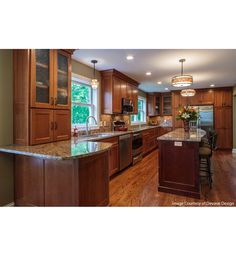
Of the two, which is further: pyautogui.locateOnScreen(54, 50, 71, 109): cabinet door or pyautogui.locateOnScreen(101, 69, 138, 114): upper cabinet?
pyautogui.locateOnScreen(101, 69, 138, 114): upper cabinet

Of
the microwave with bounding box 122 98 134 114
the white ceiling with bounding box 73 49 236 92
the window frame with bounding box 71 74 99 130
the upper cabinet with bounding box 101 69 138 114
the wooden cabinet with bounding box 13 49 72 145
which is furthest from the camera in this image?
the microwave with bounding box 122 98 134 114

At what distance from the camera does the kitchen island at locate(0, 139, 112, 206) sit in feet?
5.97

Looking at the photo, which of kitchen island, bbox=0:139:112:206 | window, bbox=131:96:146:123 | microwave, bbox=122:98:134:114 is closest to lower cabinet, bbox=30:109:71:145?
kitchen island, bbox=0:139:112:206

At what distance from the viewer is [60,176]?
191 centimetres

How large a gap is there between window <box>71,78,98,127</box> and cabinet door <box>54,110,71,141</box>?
2.82ft

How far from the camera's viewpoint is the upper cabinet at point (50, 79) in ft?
7.30

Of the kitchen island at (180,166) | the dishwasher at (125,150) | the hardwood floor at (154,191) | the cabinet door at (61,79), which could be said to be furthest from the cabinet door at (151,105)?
the cabinet door at (61,79)

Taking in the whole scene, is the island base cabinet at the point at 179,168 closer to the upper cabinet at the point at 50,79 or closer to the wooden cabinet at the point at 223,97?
the upper cabinet at the point at 50,79

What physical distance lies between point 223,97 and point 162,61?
14.2ft

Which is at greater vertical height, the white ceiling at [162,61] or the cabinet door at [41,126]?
the white ceiling at [162,61]

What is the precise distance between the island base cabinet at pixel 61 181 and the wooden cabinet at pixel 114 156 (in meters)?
1.14

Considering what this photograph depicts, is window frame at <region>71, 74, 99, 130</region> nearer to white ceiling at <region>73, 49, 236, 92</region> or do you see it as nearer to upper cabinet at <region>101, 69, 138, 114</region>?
upper cabinet at <region>101, 69, 138, 114</region>

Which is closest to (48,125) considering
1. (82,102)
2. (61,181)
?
(61,181)
